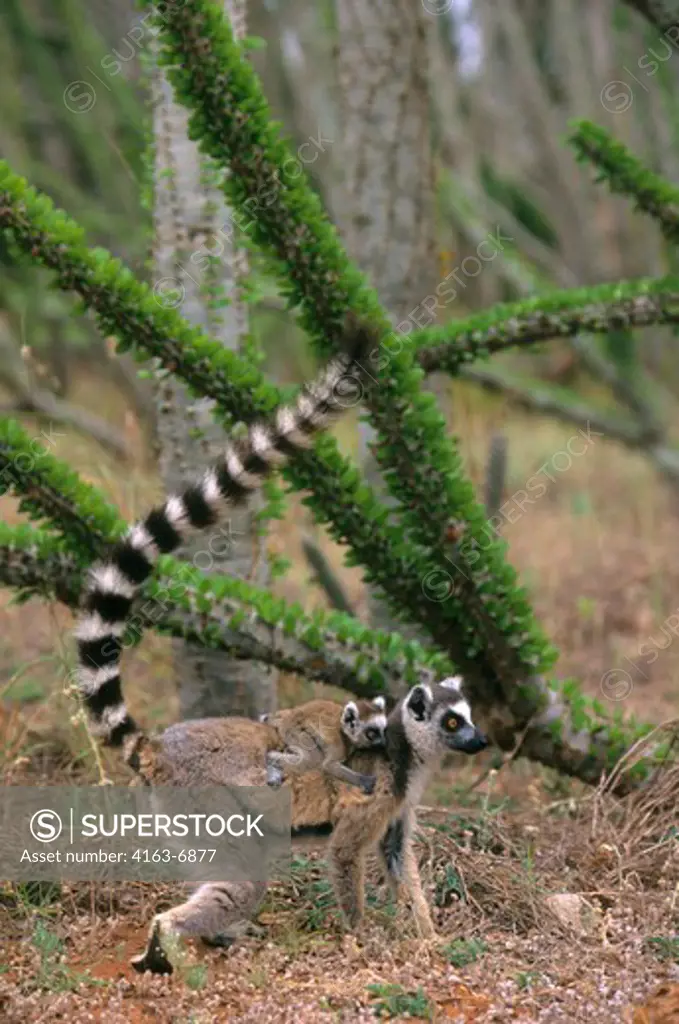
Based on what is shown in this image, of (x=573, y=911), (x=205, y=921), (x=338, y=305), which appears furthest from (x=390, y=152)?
(x=205, y=921)

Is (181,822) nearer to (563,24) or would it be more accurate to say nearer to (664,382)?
(563,24)

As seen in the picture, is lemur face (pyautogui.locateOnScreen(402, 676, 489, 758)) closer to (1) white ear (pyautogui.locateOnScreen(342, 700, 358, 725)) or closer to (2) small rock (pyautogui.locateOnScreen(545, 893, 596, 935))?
(1) white ear (pyautogui.locateOnScreen(342, 700, 358, 725))

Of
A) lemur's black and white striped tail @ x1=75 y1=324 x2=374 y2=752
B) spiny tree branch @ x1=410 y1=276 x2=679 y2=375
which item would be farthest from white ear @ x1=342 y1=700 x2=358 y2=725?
spiny tree branch @ x1=410 y1=276 x2=679 y2=375

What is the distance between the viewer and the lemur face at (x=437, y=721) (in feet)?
12.6

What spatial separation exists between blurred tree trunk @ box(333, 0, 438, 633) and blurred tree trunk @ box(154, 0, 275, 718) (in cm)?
83

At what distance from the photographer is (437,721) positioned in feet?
12.7

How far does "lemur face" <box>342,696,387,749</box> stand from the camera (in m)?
3.86

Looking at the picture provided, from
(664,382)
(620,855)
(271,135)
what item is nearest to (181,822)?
(620,855)

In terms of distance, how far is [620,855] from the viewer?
4.01m

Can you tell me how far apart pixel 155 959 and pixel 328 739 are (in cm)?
80

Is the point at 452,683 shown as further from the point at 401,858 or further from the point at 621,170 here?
the point at 621,170

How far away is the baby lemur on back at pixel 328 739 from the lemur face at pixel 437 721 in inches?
3.5

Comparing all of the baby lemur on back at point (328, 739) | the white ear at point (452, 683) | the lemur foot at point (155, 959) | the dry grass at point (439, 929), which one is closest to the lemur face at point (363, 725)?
the baby lemur on back at point (328, 739)

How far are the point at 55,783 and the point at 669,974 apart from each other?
214cm
